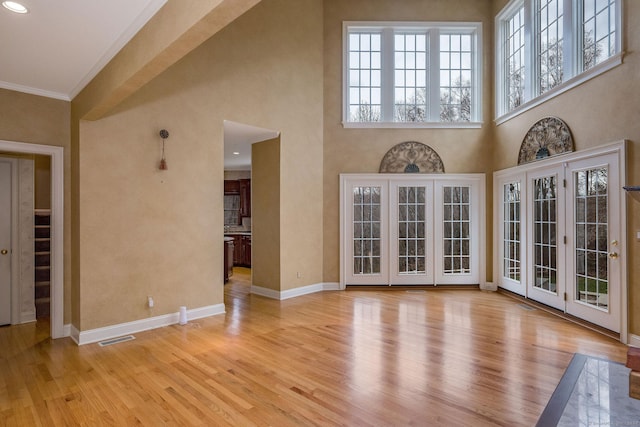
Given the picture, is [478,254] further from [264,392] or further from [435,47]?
[264,392]

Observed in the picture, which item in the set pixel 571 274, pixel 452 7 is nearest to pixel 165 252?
pixel 571 274

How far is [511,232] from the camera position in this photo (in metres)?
5.99

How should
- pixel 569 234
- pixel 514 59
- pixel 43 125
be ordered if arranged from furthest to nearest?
pixel 514 59
pixel 569 234
pixel 43 125

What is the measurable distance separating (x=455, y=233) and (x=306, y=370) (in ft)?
14.3

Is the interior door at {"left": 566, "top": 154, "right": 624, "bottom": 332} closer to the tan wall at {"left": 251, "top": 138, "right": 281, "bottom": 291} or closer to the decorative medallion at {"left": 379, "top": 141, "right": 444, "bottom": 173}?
the decorative medallion at {"left": 379, "top": 141, "right": 444, "bottom": 173}

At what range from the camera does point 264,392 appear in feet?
9.17

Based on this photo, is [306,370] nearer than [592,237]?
Yes

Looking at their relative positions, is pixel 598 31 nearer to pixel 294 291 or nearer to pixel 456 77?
pixel 456 77

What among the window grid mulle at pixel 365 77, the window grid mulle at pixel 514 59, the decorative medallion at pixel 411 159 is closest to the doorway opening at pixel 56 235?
the window grid mulle at pixel 365 77

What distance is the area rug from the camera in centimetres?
139

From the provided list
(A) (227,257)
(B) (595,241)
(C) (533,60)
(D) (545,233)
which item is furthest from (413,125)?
(A) (227,257)

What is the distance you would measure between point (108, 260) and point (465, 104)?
6.19 meters

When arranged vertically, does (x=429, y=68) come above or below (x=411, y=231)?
above

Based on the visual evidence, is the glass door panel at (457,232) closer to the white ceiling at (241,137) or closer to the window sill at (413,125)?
the window sill at (413,125)
